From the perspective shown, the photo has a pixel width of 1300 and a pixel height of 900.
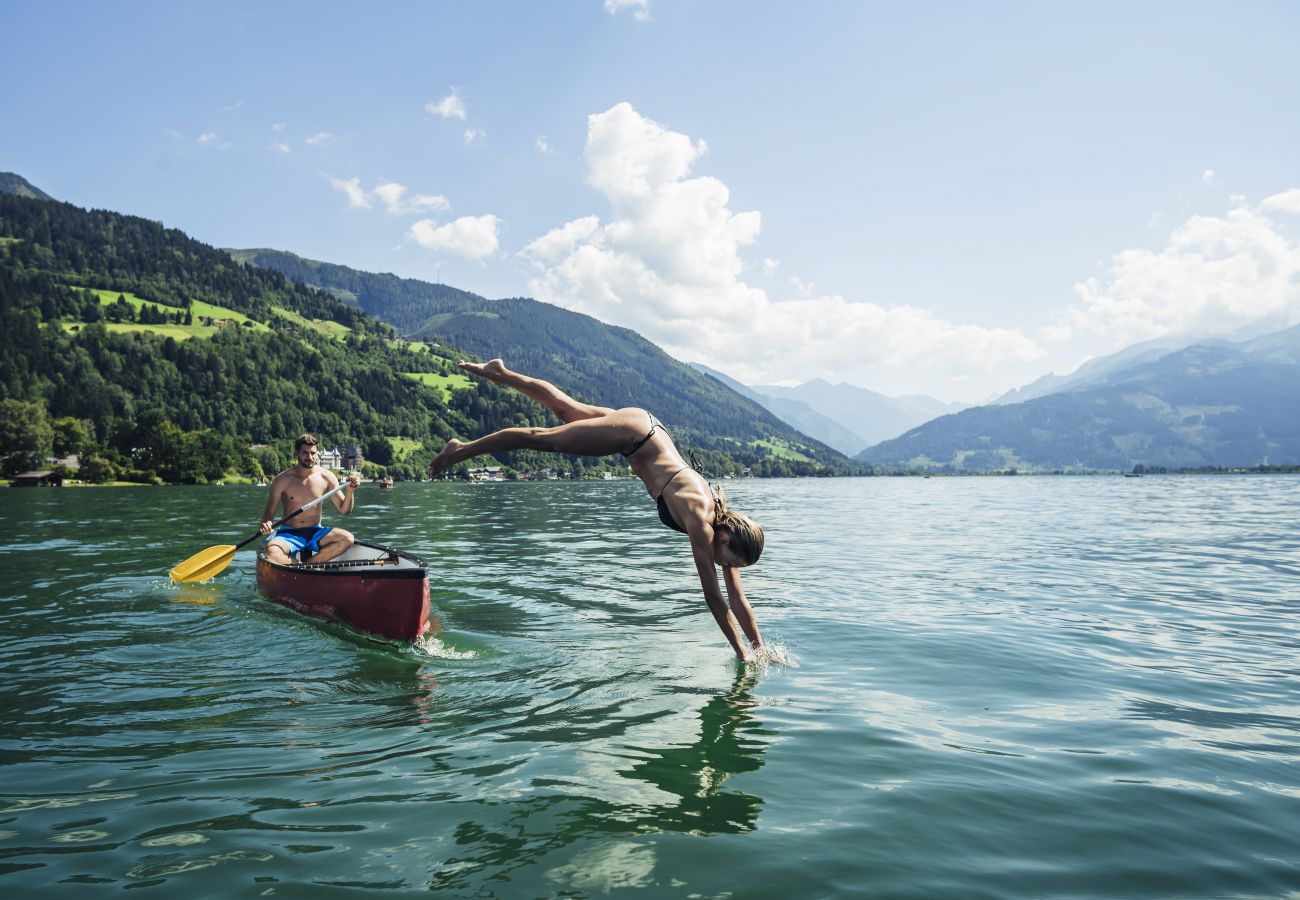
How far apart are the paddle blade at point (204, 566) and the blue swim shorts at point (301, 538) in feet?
10.6

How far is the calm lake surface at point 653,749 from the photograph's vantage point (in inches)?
181

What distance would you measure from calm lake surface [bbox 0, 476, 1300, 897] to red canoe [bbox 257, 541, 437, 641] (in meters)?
0.40

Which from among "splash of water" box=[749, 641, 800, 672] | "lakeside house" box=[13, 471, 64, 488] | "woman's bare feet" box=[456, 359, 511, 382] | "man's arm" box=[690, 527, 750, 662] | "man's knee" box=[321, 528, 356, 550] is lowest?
"lakeside house" box=[13, 471, 64, 488]

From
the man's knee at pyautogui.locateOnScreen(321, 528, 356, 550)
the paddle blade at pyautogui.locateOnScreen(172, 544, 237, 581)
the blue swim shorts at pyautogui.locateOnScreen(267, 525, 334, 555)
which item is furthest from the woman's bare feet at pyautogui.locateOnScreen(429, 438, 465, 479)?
the paddle blade at pyautogui.locateOnScreen(172, 544, 237, 581)

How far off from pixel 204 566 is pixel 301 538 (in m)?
3.95

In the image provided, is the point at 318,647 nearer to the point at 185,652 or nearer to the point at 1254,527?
the point at 185,652

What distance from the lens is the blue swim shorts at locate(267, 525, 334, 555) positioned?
14.7 m

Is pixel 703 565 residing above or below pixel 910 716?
above

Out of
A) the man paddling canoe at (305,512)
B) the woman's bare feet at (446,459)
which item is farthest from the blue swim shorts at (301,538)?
the woman's bare feet at (446,459)

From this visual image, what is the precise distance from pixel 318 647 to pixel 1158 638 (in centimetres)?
1317

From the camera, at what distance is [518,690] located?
860 cm

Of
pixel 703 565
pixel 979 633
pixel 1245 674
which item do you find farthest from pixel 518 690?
pixel 1245 674

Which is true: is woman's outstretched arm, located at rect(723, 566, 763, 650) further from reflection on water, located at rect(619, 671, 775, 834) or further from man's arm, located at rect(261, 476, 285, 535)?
man's arm, located at rect(261, 476, 285, 535)

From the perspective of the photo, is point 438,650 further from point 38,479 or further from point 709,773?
point 38,479
